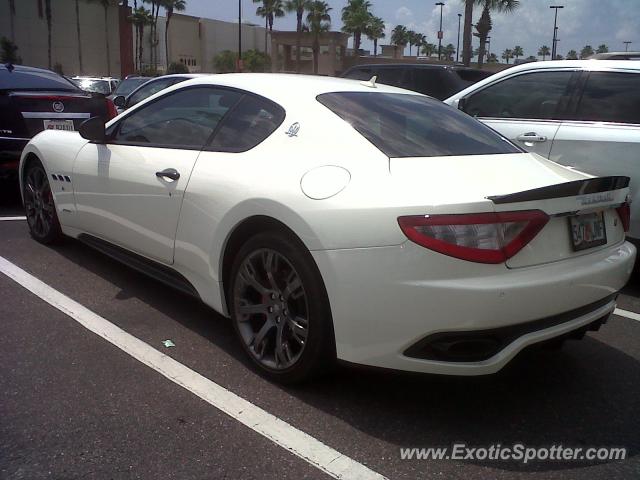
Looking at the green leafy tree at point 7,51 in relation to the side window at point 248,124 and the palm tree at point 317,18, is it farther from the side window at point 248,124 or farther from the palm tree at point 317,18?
the side window at point 248,124

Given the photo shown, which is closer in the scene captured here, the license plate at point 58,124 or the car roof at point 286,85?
the car roof at point 286,85

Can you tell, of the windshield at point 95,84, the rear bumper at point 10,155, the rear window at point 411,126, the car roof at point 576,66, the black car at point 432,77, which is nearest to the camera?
the rear window at point 411,126

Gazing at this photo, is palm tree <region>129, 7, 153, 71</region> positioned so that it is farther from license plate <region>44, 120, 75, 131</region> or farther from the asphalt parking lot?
the asphalt parking lot

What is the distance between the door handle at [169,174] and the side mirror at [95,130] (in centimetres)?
88

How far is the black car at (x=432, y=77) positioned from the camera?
359 inches

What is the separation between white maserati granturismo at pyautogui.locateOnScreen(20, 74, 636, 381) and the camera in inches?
101

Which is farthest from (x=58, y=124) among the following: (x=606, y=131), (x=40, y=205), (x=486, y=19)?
(x=486, y=19)

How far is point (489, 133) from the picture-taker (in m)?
3.79

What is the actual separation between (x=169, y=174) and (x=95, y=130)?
1.03m

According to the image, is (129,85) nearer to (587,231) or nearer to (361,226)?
(361,226)

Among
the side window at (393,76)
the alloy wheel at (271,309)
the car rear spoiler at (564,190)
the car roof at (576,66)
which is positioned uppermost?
the side window at (393,76)

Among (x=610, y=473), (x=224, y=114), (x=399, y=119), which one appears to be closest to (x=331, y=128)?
(x=399, y=119)

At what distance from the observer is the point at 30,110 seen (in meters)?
6.84

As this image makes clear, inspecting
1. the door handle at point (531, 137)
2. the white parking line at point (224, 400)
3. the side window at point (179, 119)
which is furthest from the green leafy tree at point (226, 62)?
the white parking line at point (224, 400)
